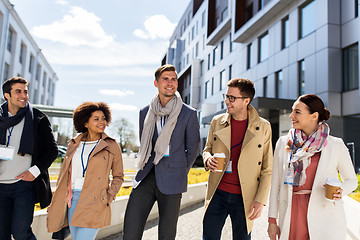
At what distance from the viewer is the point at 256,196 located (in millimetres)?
3264

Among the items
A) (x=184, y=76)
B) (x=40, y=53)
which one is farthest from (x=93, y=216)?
(x=40, y=53)

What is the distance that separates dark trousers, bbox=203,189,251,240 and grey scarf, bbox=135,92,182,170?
73cm

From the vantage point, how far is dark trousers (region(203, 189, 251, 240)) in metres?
3.29

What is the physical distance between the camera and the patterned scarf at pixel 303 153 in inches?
117

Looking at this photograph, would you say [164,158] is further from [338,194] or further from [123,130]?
[123,130]

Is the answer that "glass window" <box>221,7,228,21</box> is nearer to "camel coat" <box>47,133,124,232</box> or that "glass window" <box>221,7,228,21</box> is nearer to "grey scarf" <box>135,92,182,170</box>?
"grey scarf" <box>135,92,182,170</box>

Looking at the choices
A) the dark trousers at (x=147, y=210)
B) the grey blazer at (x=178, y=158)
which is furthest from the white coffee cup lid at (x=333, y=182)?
the dark trousers at (x=147, y=210)

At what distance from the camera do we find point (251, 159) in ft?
10.9

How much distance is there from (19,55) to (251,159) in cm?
3912

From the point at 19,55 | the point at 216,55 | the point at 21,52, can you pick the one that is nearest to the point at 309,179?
the point at 216,55

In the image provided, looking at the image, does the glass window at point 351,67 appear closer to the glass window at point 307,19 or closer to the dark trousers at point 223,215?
→ the glass window at point 307,19

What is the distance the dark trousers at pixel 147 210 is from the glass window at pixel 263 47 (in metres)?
21.4

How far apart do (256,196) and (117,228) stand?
348cm

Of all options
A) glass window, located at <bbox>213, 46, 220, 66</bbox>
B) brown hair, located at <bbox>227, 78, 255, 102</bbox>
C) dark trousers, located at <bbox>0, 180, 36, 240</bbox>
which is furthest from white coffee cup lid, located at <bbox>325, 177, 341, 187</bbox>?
glass window, located at <bbox>213, 46, 220, 66</bbox>
